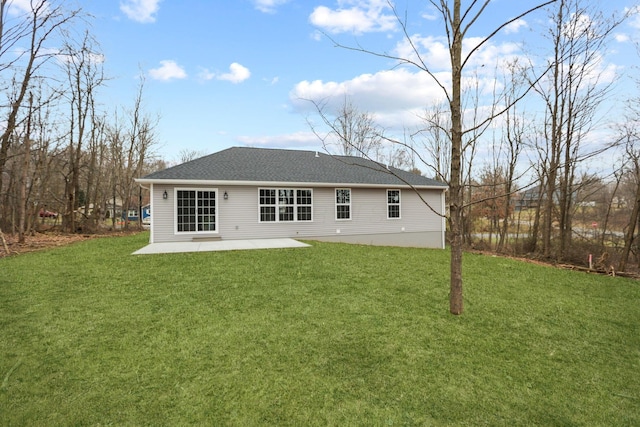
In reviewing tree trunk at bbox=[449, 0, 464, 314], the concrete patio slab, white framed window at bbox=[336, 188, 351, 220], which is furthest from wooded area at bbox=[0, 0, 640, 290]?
the concrete patio slab

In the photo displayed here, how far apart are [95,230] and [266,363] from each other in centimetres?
1793

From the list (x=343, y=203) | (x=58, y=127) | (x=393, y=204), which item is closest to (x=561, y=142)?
(x=393, y=204)

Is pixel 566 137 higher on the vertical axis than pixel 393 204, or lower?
higher

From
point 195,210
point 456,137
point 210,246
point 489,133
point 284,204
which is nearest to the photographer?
point 456,137

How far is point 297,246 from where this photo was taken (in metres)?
9.91

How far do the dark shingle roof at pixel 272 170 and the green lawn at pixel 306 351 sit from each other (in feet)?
16.7

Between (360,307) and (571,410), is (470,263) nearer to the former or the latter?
(360,307)

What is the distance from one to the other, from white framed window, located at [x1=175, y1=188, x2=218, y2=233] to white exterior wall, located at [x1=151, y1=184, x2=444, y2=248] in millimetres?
153

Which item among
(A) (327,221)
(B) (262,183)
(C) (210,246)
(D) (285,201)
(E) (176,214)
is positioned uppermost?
(B) (262,183)

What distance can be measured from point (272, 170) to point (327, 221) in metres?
3.08

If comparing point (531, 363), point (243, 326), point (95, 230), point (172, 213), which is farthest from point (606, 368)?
point (95, 230)

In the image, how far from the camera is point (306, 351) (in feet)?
11.5

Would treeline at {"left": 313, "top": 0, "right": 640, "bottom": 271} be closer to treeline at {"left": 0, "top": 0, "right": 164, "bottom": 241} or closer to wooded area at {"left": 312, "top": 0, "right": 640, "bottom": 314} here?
wooded area at {"left": 312, "top": 0, "right": 640, "bottom": 314}

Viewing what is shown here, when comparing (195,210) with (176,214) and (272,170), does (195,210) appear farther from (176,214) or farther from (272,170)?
(272,170)
